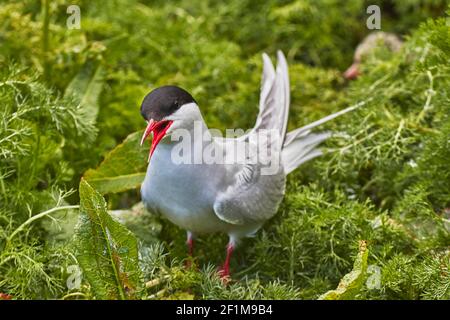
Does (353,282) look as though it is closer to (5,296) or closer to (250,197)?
(250,197)

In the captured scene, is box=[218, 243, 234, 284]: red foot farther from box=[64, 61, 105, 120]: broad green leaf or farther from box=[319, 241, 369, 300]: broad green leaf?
box=[64, 61, 105, 120]: broad green leaf

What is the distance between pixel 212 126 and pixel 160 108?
1154mm

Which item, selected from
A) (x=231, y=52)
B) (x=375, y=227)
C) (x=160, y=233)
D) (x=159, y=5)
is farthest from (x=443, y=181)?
(x=159, y=5)

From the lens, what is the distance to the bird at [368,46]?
16.2 feet

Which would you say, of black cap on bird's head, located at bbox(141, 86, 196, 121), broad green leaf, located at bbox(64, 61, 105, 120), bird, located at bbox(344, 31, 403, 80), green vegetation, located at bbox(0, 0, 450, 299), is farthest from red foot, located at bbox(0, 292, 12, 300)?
bird, located at bbox(344, 31, 403, 80)

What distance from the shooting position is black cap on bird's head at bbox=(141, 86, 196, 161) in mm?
3205

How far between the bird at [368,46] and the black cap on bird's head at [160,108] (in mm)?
1892

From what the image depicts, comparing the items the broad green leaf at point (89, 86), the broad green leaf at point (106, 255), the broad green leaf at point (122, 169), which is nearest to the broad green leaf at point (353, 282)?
the broad green leaf at point (106, 255)

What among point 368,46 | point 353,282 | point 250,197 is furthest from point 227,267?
point 368,46

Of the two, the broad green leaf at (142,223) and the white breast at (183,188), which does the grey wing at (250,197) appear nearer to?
the white breast at (183,188)

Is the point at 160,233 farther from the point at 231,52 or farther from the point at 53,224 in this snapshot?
the point at 231,52

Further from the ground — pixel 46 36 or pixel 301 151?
pixel 46 36

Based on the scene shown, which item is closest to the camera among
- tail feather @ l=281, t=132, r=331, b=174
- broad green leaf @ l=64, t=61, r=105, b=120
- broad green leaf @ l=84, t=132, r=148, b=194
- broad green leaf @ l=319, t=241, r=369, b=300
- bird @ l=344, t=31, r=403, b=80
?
broad green leaf @ l=319, t=241, r=369, b=300

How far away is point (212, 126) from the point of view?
4.35m
